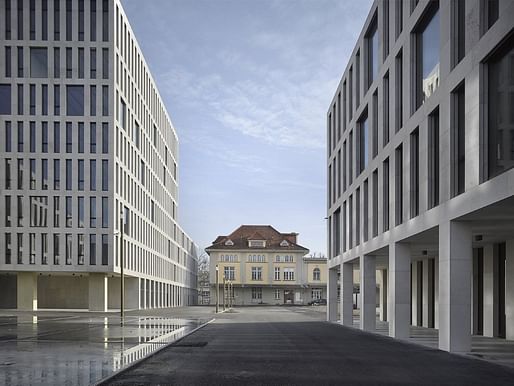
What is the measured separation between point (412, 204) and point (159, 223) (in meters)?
66.8

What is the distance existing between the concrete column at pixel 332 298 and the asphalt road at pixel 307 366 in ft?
72.3

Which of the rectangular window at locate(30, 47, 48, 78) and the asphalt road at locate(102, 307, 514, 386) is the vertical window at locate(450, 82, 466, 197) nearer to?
the asphalt road at locate(102, 307, 514, 386)

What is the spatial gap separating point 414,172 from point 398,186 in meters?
2.39

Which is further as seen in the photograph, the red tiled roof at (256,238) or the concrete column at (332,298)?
the red tiled roof at (256,238)

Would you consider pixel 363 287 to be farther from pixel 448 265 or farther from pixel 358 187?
pixel 448 265

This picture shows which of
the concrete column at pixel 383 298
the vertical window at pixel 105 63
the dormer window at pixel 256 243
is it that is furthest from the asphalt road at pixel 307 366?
the dormer window at pixel 256 243

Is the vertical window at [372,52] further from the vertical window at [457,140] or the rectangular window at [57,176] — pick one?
the rectangular window at [57,176]

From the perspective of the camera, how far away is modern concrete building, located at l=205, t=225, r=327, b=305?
378ft

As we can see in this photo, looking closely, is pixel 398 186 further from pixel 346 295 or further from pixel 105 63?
pixel 105 63

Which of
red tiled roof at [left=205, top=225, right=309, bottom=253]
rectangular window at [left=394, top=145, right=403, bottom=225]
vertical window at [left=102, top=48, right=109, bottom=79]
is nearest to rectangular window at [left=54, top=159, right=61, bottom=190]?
vertical window at [left=102, top=48, right=109, bottom=79]

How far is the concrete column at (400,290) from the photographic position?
2617 centimetres

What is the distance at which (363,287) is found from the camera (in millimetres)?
32562

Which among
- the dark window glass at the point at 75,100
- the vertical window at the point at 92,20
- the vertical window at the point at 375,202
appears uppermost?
the vertical window at the point at 92,20

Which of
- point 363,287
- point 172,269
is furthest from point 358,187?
point 172,269
